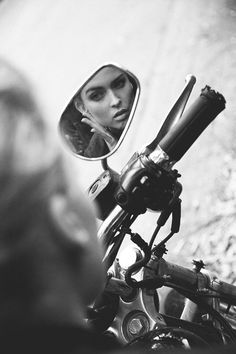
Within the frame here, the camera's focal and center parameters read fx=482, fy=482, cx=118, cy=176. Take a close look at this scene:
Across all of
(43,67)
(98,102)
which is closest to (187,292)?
(98,102)

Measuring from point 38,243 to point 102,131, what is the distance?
673 millimetres

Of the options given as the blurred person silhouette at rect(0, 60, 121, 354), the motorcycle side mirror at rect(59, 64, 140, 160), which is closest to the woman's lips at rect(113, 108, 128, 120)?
the motorcycle side mirror at rect(59, 64, 140, 160)

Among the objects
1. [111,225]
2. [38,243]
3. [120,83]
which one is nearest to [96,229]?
[38,243]

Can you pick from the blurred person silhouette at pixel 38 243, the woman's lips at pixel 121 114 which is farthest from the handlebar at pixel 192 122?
the blurred person silhouette at pixel 38 243

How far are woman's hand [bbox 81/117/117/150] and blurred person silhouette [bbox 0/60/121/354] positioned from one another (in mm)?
580

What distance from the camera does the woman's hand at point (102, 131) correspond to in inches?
43.5

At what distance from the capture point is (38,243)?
0.47 metres

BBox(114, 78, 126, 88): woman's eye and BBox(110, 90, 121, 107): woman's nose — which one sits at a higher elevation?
BBox(114, 78, 126, 88): woman's eye

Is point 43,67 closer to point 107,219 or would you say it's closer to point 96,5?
point 96,5

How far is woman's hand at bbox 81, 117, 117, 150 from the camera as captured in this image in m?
1.11

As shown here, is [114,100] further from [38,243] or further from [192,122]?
[38,243]

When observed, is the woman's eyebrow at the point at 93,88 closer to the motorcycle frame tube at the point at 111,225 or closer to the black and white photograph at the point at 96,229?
the black and white photograph at the point at 96,229

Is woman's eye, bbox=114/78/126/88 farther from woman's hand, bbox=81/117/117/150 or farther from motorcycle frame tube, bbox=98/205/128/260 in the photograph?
motorcycle frame tube, bbox=98/205/128/260

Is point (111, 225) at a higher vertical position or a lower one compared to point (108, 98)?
Result: lower
